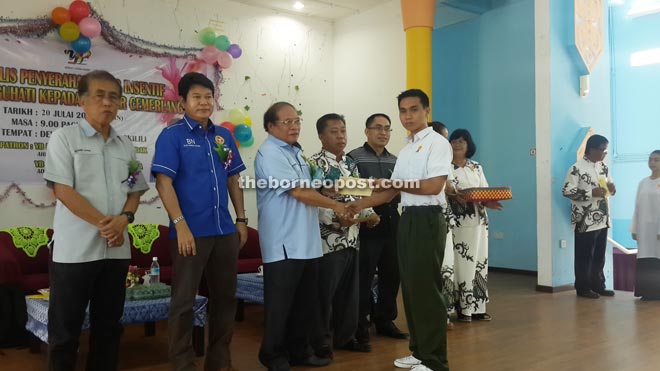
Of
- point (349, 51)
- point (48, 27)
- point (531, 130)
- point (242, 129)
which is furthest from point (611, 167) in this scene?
point (48, 27)

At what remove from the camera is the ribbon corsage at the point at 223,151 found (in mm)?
2908

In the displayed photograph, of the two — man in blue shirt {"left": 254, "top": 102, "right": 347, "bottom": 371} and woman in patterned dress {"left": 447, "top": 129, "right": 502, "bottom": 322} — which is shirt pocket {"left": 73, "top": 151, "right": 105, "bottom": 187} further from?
woman in patterned dress {"left": 447, "top": 129, "right": 502, "bottom": 322}

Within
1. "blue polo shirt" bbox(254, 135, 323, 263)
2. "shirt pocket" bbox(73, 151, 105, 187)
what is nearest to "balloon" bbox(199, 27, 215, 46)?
"blue polo shirt" bbox(254, 135, 323, 263)

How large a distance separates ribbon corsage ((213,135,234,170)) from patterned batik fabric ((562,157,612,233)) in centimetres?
414

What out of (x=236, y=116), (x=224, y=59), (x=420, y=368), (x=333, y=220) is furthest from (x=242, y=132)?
(x=420, y=368)

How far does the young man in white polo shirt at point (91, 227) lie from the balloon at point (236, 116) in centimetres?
437

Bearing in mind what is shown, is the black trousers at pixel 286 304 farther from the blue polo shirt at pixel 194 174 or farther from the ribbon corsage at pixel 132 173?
the ribbon corsage at pixel 132 173

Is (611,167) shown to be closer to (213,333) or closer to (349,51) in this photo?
(349,51)

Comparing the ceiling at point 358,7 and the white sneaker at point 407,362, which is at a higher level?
the ceiling at point 358,7

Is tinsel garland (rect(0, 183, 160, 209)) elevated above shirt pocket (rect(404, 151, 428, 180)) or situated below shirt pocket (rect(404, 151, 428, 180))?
below

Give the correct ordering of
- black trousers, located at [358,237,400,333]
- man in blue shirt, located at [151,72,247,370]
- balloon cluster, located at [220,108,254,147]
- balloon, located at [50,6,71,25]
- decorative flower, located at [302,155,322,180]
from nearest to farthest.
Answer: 1. man in blue shirt, located at [151,72,247,370]
2. decorative flower, located at [302,155,322,180]
3. black trousers, located at [358,237,400,333]
4. balloon, located at [50,6,71,25]
5. balloon cluster, located at [220,108,254,147]

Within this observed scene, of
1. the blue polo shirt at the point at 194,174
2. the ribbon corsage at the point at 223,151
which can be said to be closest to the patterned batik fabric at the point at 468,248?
the ribbon corsage at the point at 223,151

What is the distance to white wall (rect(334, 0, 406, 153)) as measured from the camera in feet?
24.1

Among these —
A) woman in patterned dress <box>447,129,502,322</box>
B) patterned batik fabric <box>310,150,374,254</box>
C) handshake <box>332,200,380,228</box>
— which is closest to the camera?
handshake <box>332,200,380,228</box>
